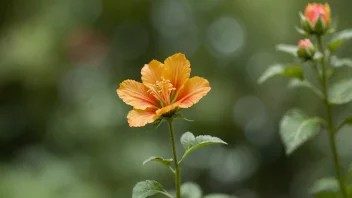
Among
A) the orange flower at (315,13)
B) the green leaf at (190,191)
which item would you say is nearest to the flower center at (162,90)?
the green leaf at (190,191)

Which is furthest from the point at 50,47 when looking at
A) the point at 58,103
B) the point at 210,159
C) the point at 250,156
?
the point at 250,156

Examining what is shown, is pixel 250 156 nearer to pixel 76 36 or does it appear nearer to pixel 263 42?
pixel 263 42

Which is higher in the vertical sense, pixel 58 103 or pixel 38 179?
pixel 58 103

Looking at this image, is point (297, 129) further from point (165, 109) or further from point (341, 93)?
point (165, 109)

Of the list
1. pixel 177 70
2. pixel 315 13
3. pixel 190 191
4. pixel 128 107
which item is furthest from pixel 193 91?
pixel 128 107

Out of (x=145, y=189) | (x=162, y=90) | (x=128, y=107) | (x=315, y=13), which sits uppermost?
(x=128, y=107)

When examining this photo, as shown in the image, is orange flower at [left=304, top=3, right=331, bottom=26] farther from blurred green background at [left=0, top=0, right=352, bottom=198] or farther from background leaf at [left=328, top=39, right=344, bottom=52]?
blurred green background at [left=0, top=0, right=352, bottom=198]

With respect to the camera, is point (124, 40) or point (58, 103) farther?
point (124, 40)
